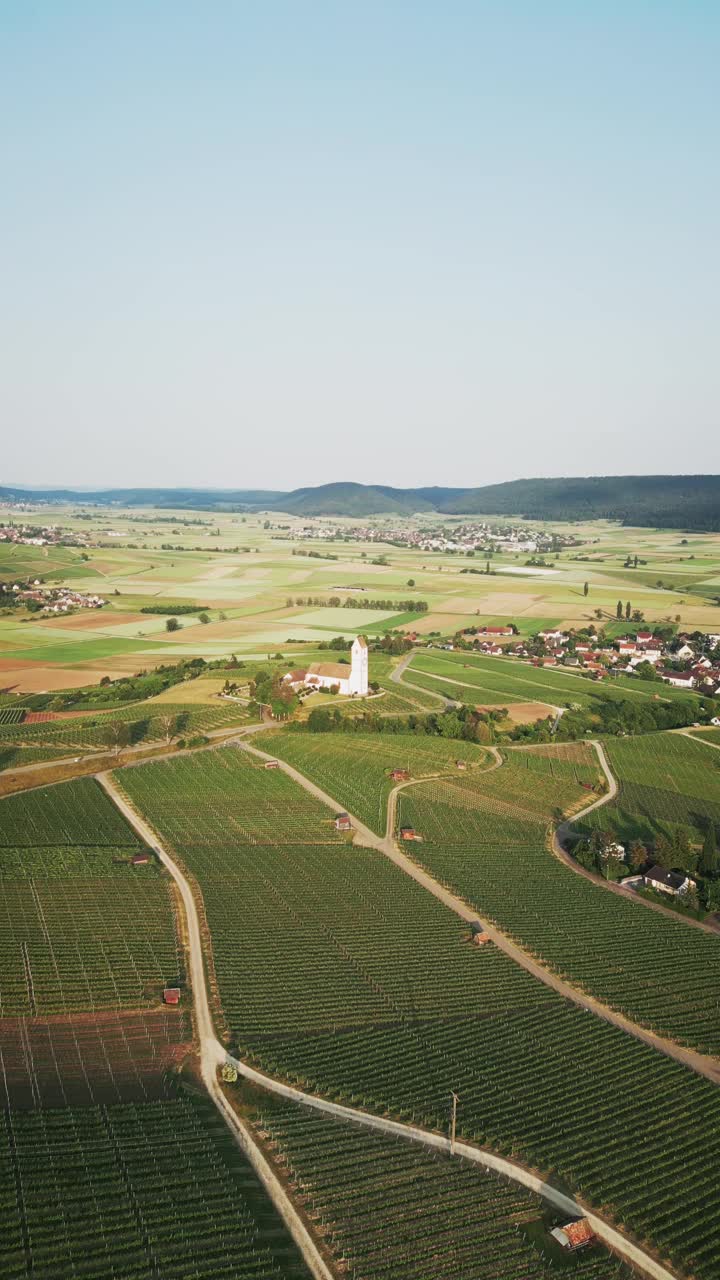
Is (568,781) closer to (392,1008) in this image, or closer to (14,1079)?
(392,1008)

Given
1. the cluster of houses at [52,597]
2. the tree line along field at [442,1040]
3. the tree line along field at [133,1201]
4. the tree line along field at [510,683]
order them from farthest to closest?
1. the cluster of houses at [52,597]
2. the tree line along field at [510,683]
3. the tree line along field at [442,1040]
4. the tree line along field at [133,1201]

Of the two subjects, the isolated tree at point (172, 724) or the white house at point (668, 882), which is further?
the isolated tree at point (172, 724)

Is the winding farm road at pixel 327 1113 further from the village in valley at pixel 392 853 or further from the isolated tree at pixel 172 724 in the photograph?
the isolated tree at pixel 172 724

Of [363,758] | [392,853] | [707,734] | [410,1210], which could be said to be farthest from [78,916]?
[707,734]

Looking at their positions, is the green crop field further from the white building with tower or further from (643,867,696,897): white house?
the white building with tower

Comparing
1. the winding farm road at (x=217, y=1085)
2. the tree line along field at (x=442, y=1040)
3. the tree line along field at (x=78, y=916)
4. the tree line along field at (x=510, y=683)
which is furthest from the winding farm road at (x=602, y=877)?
the tree line along field at (x=78, y=916)

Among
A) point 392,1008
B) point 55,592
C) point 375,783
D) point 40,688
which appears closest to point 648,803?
point 375,783

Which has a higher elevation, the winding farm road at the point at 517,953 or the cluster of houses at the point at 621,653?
the cluster of houses at the point at 621,653
